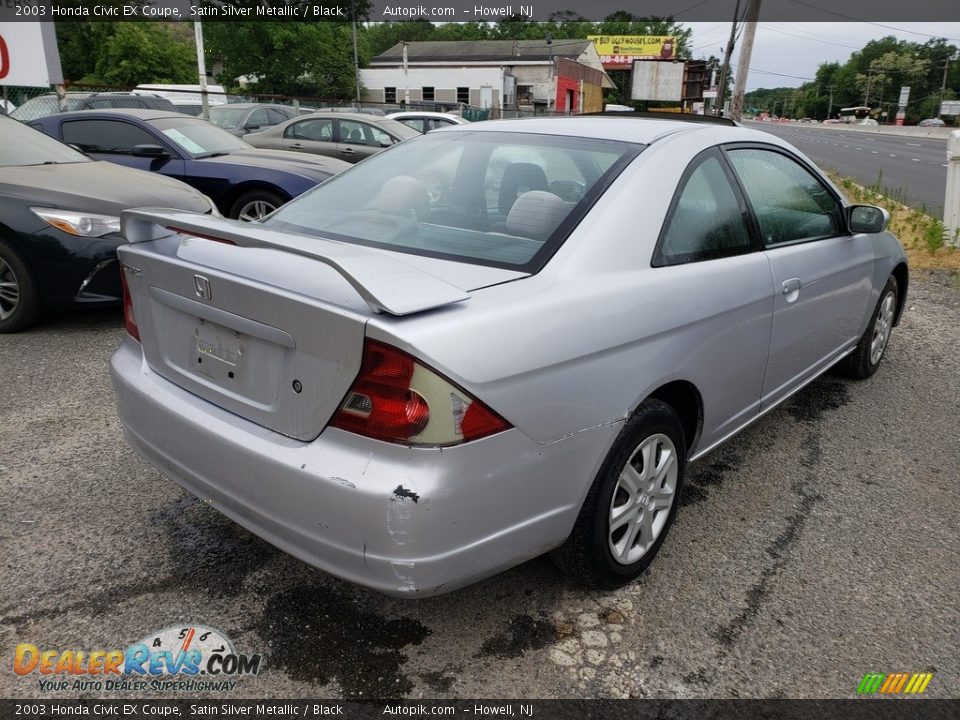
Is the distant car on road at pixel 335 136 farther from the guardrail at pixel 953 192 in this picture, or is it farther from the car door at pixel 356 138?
the guardrail at pixel 953 192

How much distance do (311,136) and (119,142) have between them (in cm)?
484

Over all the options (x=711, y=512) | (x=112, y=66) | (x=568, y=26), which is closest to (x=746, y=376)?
(x=711, y=512)

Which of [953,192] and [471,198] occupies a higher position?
[471,198]

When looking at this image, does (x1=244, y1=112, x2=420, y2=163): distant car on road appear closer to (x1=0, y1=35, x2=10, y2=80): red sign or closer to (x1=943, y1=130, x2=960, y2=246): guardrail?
(x1=0, y1=35, x2=10, y2=80): red sign

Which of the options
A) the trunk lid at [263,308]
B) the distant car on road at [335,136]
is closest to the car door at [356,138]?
the distant car on road at [335,136]

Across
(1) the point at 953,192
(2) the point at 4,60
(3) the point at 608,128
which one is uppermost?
(2) the point at 4,60

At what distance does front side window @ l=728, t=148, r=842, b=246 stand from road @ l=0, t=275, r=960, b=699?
112 centimetres

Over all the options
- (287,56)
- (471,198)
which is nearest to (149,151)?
(471,198)

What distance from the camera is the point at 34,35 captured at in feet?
38.9

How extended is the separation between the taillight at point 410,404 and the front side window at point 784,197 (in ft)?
6.18

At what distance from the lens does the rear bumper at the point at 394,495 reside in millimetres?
1817

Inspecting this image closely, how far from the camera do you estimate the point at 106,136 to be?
A: 25.0 ft

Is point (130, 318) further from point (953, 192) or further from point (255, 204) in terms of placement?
point (953, 192)

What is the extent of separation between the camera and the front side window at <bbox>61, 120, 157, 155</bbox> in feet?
24.8
